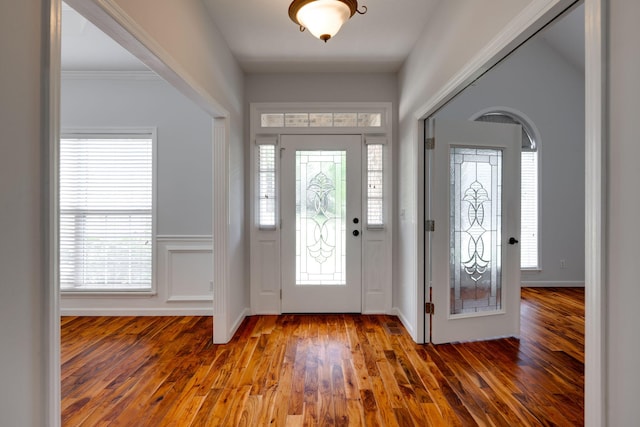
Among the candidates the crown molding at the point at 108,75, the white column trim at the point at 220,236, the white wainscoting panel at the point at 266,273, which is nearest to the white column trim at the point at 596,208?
the white column trim at the point at 220,236

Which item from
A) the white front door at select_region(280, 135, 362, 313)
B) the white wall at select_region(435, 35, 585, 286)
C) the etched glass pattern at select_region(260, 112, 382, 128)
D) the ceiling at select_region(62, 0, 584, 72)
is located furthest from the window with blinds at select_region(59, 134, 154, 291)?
the white wall at select_region(435, 35, 585, 286)

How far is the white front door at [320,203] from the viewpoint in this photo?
3781 millimetres

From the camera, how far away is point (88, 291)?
3.73 m

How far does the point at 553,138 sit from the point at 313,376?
5074mm

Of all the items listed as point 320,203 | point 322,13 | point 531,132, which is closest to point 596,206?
point 322,13

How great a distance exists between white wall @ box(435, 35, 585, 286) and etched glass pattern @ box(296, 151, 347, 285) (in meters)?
2.63

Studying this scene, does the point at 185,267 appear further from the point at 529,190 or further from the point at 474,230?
Answer: the point at 529,190

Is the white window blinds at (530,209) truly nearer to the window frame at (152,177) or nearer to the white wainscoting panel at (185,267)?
the white wainscoting panel at (185,267)

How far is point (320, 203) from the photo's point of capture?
3.79 metres

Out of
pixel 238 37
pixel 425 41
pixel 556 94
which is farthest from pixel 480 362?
pixel 556 94

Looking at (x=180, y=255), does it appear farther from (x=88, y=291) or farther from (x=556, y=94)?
(x=556, y=94)

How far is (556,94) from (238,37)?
479 centimetres
